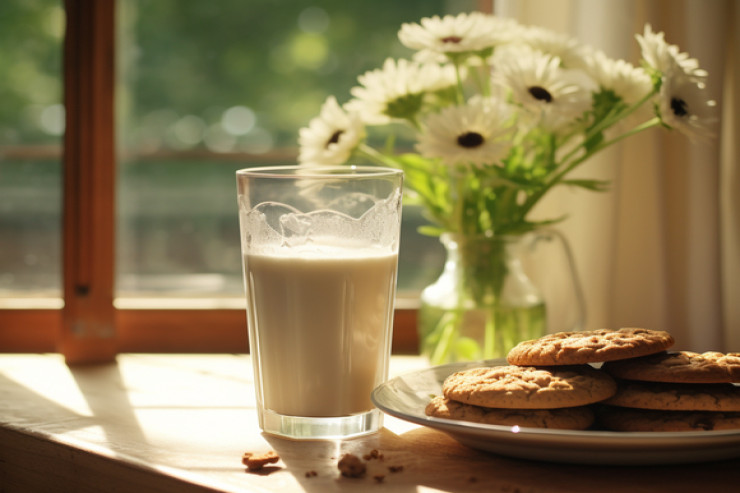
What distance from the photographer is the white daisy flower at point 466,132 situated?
0.96 metres

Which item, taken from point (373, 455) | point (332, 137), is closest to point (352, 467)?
point (373, 455)

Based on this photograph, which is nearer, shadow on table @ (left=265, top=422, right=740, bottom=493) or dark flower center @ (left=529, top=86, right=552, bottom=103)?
shadow on table @ (left=265, top=422, right=740, bottom=493)

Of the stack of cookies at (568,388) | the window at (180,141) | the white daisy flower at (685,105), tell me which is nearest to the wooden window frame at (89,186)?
the window at (180,141)

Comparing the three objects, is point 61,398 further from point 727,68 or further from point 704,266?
point 727,68

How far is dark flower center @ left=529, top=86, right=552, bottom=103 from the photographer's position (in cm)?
96

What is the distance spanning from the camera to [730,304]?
1166mm

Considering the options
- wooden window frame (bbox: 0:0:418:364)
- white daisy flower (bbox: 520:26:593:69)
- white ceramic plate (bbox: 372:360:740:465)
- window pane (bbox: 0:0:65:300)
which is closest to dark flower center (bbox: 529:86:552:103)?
white daisy flower (bbox: 520:26:593:69)

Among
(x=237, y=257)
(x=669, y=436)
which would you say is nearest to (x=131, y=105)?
(x=237, y=257)

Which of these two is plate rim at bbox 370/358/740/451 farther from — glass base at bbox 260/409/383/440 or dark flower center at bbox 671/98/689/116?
dark flower center at bbox 671/98/689/116

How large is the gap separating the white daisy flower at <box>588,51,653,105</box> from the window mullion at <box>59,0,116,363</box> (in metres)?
0.74

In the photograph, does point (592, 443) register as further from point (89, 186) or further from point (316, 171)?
point (89, 186)

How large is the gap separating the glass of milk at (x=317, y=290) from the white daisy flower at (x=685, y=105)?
1.19 feet

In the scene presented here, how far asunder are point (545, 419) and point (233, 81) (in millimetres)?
1005

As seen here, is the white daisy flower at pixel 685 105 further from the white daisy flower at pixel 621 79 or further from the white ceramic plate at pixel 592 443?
the white ceramic plate at pixel 592 443
